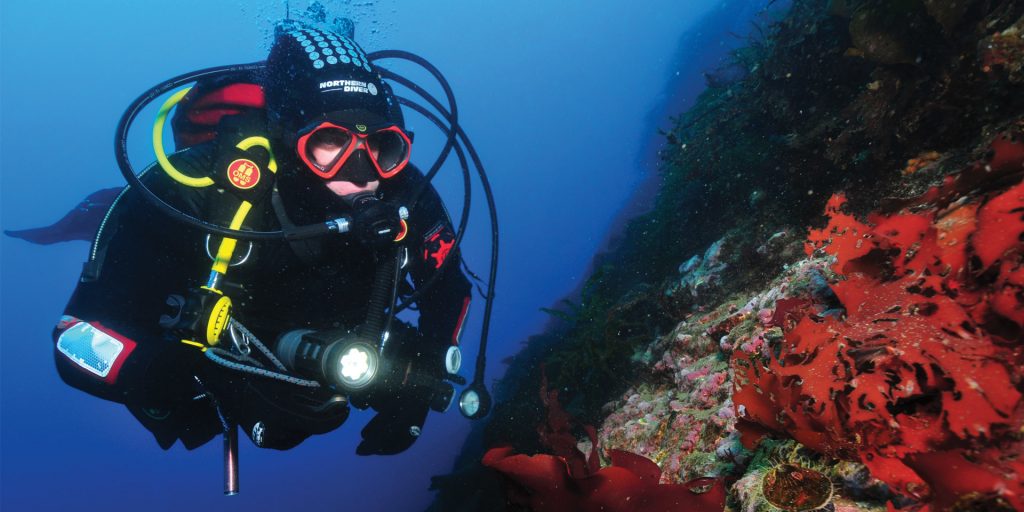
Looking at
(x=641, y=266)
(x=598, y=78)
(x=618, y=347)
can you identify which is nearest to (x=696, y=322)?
(x=618, y=347)

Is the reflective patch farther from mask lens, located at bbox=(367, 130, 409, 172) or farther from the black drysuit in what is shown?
mask lens, located at bbox=(367, 130, 409, 172)

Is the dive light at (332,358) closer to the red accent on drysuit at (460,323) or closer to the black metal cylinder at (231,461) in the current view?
the black metal cylinder at (231,461)

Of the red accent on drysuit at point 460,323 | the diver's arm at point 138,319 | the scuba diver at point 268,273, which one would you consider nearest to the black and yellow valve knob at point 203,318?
the scuba diver at point 268,273

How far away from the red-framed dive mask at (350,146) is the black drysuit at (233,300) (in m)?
0.18

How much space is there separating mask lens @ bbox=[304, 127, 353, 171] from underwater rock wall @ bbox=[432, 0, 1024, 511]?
2799mm

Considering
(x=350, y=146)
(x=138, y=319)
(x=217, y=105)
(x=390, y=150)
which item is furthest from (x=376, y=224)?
(x=217, y=105)

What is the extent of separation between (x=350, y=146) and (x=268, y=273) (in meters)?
1.17

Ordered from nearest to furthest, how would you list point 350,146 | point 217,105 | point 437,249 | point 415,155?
point 350,146 < point 217,105 < point 437,249 < point 415,155

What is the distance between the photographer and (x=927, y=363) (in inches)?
41.4

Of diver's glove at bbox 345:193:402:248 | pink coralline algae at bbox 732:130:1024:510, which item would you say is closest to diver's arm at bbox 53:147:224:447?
diver's glove at bbox 345:193:402:248

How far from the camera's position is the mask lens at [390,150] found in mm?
3416

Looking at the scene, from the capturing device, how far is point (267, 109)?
330 cm

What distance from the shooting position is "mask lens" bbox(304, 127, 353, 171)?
10.3 feet

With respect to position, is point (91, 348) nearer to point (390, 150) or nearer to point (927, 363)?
point (390, 150)
